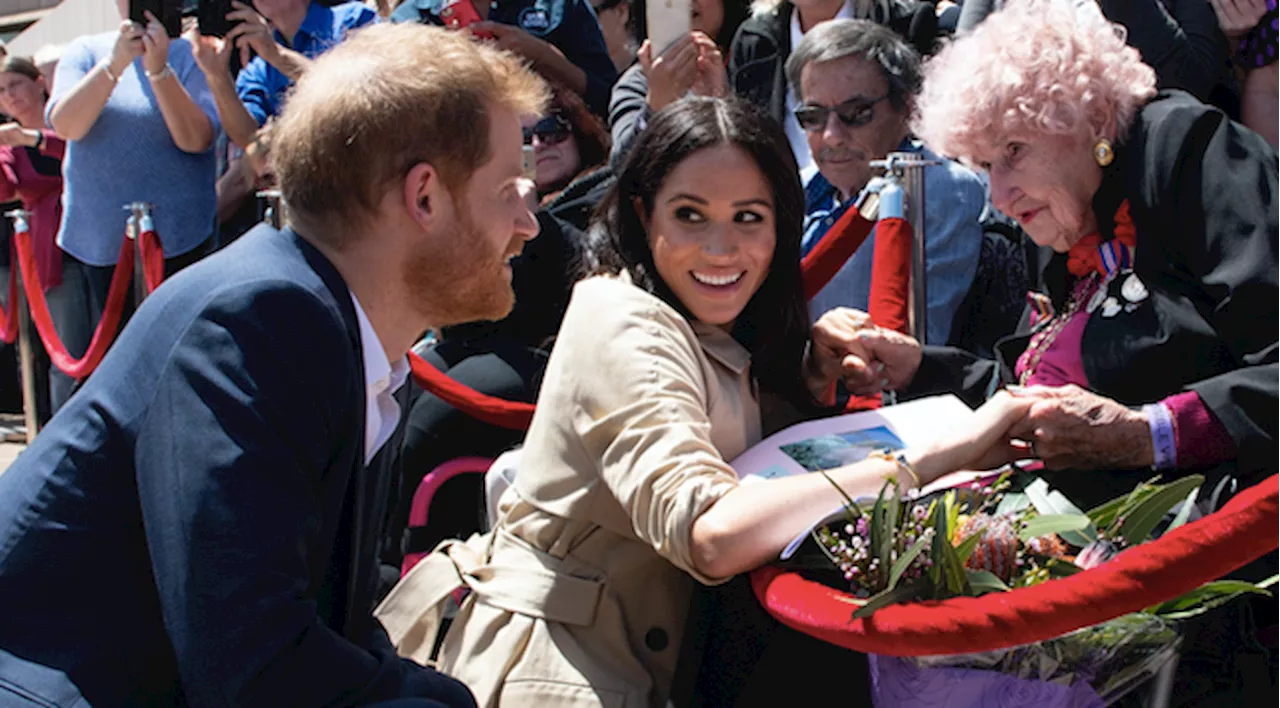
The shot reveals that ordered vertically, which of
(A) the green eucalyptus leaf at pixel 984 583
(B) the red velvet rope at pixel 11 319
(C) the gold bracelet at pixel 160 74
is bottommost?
(B) the red velvet rope at pixel 11 319

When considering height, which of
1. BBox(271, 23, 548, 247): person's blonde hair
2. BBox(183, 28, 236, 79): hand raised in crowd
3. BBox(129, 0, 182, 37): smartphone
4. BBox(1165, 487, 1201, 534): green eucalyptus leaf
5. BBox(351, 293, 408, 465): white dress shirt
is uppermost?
BBox(271, 23, 548, 247): person's blonde hair

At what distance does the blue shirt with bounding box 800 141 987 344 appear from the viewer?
3633 mm

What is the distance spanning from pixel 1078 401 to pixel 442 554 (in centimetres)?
128

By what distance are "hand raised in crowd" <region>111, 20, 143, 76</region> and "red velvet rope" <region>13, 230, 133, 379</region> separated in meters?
0.78

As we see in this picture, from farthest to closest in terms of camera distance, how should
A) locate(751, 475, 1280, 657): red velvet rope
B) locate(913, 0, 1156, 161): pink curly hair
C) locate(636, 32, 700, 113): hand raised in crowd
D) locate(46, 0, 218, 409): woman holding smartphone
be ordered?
locate(46, 0, 218, 409): woman holding smartphone → locate(636, 32, 700, 113): hand raised in crowd → locate(913, 0, 1156, 161): pink curly hair → locate(751, 475, 1280, 657): red velvet rope

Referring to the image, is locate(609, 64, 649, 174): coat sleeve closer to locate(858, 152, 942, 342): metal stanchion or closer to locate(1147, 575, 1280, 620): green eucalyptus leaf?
locate(858, 152, 942, 342): metal stanchion

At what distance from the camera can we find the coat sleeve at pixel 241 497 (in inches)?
64.9

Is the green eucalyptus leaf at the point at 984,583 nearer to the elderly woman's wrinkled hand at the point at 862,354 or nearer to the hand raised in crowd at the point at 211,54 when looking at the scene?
the elderly woman's wrinkled hand at the point at 862,354

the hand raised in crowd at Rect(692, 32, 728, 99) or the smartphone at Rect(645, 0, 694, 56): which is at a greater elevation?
the smartphone at Rect(645, 0, 694, 56)

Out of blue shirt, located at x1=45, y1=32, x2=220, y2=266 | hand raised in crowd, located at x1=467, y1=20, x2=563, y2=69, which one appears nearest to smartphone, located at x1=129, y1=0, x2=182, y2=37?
blue shirt, located at x1=45, y1=32, x2=220, y2=266

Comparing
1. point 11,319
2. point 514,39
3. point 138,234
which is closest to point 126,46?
point 138,234

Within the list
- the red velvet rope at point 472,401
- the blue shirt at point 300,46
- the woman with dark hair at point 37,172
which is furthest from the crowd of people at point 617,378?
the woman with dark hair at point 37,172

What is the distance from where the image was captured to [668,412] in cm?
216

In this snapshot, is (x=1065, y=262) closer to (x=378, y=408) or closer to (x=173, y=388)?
(x=378, y=408)
